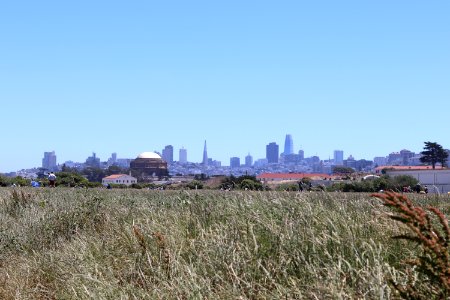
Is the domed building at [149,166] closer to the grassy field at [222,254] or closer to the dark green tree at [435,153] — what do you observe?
the dark green tree at [435,153]

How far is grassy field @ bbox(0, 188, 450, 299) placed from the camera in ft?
21.5

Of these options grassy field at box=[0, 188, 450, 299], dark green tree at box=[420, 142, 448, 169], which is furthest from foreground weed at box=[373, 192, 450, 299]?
dark green tree at box=[420, 142, 448, 169]

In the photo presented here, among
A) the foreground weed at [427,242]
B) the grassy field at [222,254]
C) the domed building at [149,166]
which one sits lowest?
the grassy field at [222,254]

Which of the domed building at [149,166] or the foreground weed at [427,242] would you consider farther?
the domed building at [149,166]

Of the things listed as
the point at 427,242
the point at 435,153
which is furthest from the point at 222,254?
the point at 435,153

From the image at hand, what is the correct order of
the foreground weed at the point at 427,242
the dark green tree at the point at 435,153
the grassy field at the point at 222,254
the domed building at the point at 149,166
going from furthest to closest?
the domed building at the point at 149,166 < the dark green tree at the point at 435,153 < the grassy field at the point at 222,254 < the foreground weed at the point at 427,242

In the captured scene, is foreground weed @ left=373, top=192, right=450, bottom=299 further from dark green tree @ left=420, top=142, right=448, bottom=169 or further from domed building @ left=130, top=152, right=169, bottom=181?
domed building @ left=130, top=152, right=169, bottom=181

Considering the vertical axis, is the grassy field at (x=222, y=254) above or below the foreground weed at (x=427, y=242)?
below

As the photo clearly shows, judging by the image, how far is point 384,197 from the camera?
4648 millimetres

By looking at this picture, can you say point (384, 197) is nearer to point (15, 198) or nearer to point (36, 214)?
point (36, 214)

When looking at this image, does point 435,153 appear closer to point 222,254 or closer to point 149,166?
point 222,254

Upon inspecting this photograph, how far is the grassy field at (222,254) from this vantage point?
6.54 meters

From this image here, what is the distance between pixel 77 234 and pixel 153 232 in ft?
10.6

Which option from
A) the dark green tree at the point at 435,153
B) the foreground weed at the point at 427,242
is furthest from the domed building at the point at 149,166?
the foreground weed at the point at 427,242
